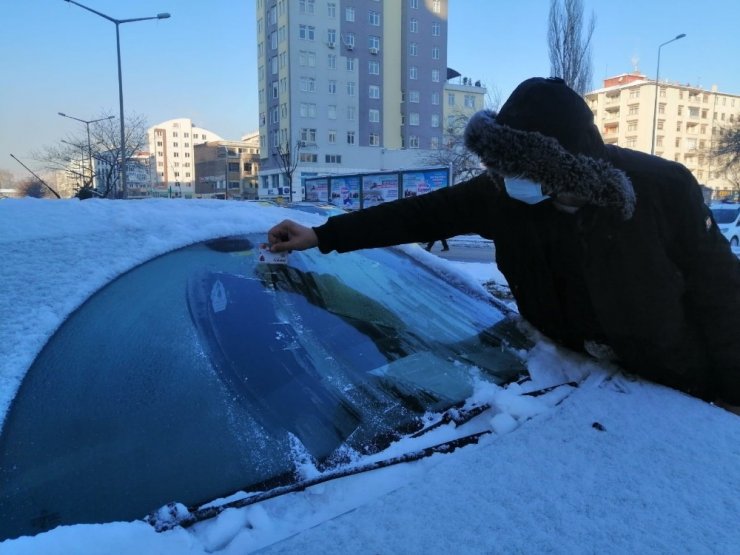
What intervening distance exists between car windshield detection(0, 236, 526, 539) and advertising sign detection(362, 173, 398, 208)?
707 inches

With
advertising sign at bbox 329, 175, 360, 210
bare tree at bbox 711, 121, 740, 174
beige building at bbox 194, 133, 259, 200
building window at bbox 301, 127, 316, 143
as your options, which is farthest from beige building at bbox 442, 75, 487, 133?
advertising sign at bbox 329, 175, 360, 210

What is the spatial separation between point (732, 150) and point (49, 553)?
41.3m

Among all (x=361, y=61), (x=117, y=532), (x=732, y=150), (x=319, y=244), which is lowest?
(x=117, y=532)

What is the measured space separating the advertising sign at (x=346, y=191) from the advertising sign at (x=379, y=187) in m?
0.53

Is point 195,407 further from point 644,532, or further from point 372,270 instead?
point 372,270

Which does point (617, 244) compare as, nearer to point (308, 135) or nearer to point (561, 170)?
point (561, 170)

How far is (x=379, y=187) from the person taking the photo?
2067 centimetres

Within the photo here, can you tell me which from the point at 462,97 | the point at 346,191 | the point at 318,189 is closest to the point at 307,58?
the point at 462,97

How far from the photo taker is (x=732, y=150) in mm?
34219

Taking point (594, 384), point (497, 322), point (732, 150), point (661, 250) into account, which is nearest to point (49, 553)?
point (594, 384)

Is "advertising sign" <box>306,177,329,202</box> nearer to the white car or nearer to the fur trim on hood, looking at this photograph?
the white car

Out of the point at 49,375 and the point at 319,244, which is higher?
the point at 319,244

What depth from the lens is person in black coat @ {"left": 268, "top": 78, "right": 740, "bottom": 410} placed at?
1376mm

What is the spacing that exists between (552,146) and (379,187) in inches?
770
